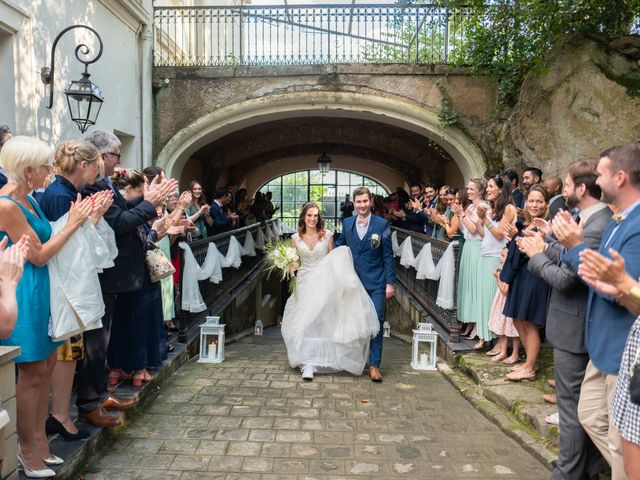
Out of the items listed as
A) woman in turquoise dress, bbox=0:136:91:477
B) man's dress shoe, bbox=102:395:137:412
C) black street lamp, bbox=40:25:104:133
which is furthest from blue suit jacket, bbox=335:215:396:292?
black street lamp, bbox=40:25:104:133

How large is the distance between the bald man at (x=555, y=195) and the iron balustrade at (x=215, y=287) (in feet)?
13.5

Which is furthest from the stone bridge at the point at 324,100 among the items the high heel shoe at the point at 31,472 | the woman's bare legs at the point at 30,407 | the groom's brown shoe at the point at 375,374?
the high heel shoe at the point at 31,472

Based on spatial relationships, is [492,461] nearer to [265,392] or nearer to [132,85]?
[265,392]

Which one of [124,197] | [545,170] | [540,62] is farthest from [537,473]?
[540,62]

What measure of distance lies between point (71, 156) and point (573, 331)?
126 inches

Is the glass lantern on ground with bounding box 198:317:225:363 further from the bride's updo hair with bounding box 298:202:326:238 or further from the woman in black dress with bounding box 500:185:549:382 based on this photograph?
the woman in black dress with bounding box 500:185:549:382

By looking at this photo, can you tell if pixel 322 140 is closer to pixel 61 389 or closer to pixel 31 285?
pixel 61 389

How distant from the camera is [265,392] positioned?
4934 millimetres

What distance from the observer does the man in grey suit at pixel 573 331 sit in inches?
118

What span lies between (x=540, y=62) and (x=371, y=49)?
13.1ft

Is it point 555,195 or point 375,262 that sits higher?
point 555,195

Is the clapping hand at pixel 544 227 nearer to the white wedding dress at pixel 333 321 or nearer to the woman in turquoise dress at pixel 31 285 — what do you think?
the white wedding dress at pixel 333 321

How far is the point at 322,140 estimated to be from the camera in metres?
17.5

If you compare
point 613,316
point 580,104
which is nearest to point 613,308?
point 613,316
